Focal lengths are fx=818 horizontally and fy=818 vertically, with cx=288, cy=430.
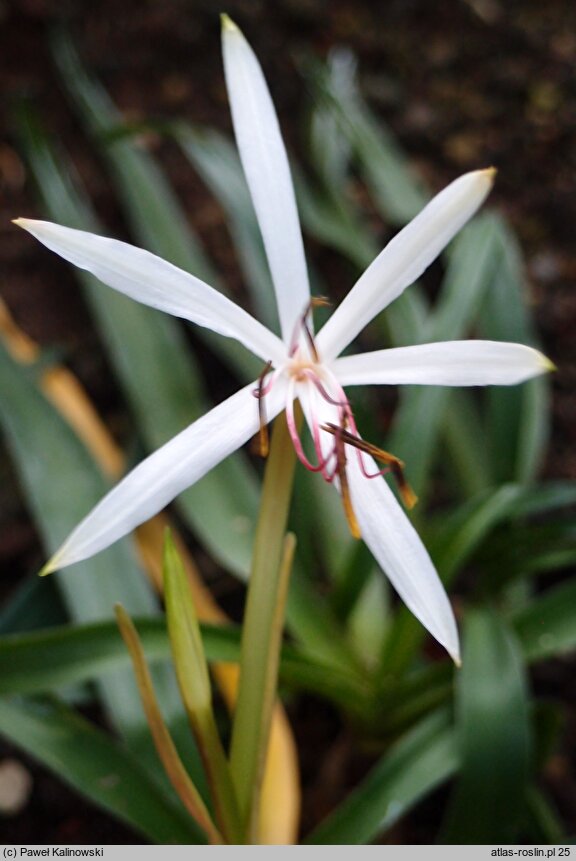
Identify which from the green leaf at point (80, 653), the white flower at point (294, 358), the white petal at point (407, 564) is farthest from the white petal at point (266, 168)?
the green leaf at point (80, 653)

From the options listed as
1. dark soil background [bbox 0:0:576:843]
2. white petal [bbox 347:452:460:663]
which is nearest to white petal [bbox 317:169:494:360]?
white petal [bbox 347:452:460:663]

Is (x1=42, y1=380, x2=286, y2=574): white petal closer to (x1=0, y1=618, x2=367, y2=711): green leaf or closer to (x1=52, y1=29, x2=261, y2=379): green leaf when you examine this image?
(x1=0, y1=618, x2=367, y2=711): green leaf

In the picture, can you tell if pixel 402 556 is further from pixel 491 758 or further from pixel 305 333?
pixel 491 758

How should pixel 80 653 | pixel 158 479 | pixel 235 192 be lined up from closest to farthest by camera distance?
pixel 158 479 → pixel 80 653 → pixel 235 192

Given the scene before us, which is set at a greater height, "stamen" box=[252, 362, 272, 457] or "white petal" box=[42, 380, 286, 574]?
"stamen" box=[252, 362, 272, 457]

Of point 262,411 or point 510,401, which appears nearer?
point 262,411

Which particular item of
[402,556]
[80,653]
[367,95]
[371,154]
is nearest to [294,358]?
[402,556]
